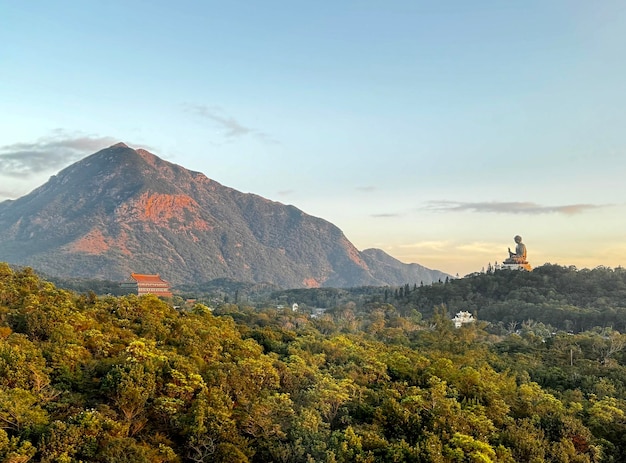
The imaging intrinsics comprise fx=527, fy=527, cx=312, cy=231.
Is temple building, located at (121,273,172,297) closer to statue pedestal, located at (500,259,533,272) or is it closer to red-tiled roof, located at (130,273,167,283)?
red-tiled roof, located at (130,273,167,283)

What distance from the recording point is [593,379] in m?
30.6

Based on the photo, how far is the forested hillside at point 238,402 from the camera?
17.7 metres

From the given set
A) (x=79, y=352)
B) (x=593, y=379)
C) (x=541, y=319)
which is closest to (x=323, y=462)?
(x=79, y=352)

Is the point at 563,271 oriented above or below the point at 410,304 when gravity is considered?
above

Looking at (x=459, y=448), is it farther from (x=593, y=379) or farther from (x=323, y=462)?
(x=593, y=379)

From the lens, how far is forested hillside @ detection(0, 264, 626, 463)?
17703 millimetres

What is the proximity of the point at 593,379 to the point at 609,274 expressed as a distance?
191 ft

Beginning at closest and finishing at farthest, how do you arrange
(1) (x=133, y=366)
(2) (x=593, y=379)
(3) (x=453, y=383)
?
(1) (x=133, y=366) → (3) (x=453, y=383) → (2) (x=593, y=379)

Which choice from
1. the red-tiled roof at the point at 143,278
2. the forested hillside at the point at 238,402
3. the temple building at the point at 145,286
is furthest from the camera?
the red-tiled roof at the point at 143,278

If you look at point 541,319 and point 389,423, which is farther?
point 541,319

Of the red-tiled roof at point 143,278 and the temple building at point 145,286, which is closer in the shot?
the temple building at point 145,286

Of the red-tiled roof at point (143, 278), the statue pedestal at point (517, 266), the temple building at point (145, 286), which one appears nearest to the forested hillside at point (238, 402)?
the temple building at point (145, 286)

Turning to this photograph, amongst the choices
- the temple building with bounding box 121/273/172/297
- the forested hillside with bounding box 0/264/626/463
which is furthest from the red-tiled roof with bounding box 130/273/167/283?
the forested hillside with bounding box 0/264/626/463

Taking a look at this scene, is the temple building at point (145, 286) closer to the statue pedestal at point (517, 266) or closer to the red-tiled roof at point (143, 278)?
the red-tiled roof at point (143, 278)
